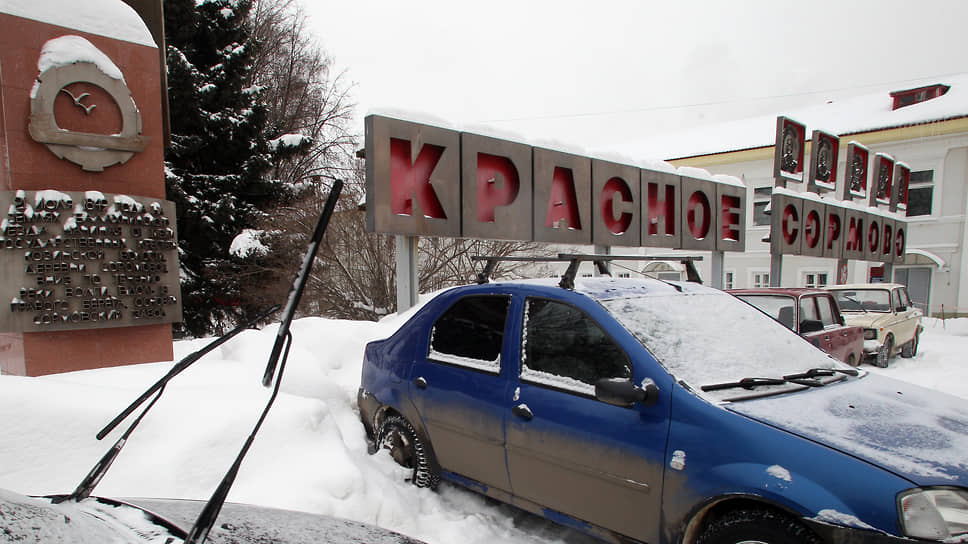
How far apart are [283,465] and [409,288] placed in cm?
429

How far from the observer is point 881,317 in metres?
10.3

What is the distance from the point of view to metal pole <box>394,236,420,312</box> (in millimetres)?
7449

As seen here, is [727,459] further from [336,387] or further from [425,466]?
[336,387]

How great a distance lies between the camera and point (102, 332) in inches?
265

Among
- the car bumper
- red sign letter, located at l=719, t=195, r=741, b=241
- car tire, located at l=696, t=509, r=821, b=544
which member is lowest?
car tire, located at l=696, t=509, r=821, b=544

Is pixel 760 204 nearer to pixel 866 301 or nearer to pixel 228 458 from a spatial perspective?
pixel 866 301

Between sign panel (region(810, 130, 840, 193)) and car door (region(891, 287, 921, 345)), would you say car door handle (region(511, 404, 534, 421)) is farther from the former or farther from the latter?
sign panel (region(810, 130, 840, 193))

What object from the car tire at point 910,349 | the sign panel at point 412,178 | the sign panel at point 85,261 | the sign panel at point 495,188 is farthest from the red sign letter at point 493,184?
the car tire at point 910,349

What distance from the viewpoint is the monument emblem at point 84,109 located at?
6.25 m

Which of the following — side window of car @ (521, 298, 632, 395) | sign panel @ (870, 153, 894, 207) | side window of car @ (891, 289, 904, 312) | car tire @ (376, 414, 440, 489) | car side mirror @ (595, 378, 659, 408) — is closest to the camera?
car side mirror @ (595, 378, 659, 408)

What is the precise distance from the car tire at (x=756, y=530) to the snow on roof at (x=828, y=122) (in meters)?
22.8

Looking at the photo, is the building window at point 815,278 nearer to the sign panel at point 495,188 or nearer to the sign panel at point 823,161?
the sign panel at point 823,161

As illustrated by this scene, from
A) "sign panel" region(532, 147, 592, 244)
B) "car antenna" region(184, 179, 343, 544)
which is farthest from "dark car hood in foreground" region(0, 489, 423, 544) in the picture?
"sign panel" region(532, 147, 592, 244)

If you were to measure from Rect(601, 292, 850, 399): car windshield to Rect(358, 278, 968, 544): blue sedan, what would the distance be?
0.5 inches
